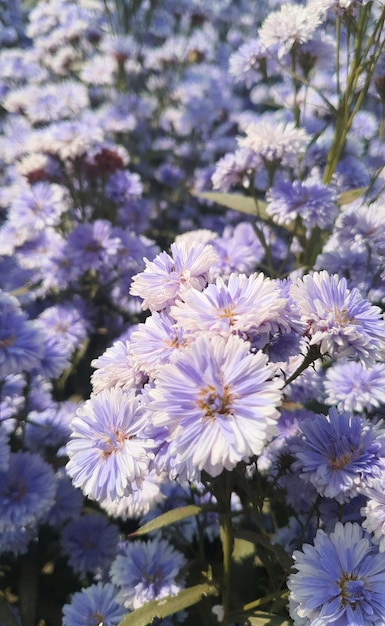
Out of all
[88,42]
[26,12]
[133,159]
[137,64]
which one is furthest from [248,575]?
[26,12]

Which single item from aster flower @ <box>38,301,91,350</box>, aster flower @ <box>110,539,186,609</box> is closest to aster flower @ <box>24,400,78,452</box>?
aster flower @ <box>38,301,91,350</box>

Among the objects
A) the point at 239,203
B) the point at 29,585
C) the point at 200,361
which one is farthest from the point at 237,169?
the point at 29,585

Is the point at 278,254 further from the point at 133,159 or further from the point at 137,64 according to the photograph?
the point at 137,64

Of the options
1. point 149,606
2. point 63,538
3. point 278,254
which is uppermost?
point 149,606

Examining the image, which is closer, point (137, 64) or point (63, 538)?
point (63, 538)

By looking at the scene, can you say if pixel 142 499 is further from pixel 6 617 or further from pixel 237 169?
pixel 237 169

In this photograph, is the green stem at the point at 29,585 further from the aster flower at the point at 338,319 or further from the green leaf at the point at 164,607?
the aster flower at the point at 338,319

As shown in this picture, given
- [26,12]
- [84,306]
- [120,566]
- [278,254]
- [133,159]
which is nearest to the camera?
[120,566]

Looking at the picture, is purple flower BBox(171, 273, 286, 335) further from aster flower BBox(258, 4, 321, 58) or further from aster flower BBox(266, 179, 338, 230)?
aster flower BBox(258, 4, 321, 58)
